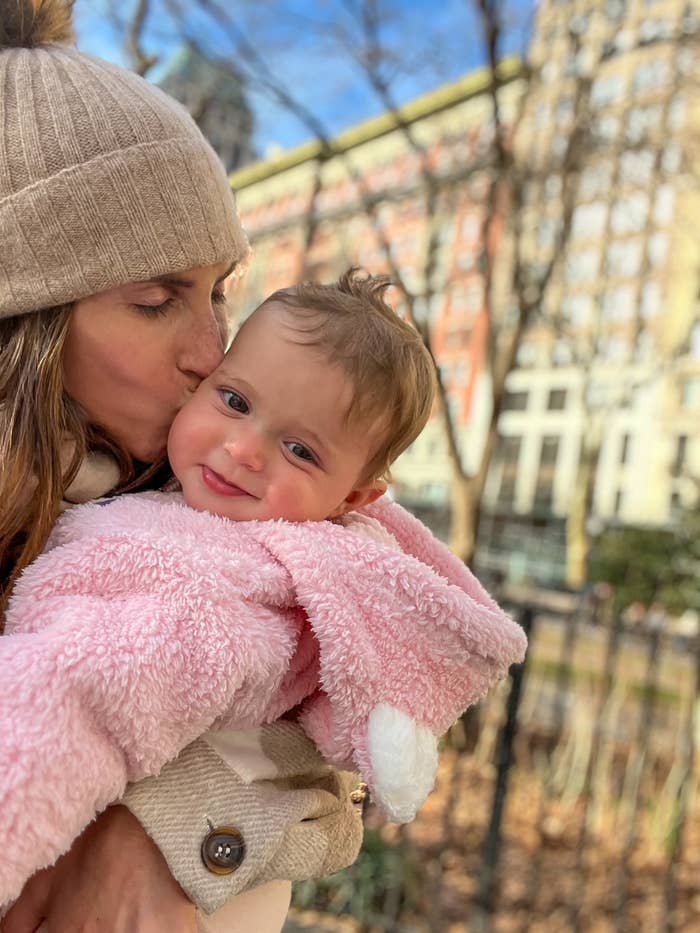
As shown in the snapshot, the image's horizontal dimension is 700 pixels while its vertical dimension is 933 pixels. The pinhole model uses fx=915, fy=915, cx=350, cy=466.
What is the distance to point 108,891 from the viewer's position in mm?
1077

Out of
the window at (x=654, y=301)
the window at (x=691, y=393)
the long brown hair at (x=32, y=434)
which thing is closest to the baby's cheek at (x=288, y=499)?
the long brown hair at (x=32, y=434)

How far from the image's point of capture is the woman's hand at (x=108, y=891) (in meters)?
1.07

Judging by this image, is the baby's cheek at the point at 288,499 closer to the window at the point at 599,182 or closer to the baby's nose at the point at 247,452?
the baby's nose at the point at 247,452

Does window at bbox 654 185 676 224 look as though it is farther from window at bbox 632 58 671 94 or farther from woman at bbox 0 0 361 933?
woman at bbox 0 0 361 933

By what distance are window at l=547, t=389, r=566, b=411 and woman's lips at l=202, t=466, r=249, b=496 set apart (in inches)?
1511

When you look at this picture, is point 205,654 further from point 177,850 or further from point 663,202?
point 663,202

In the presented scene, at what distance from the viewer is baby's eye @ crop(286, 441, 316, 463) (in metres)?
1.31

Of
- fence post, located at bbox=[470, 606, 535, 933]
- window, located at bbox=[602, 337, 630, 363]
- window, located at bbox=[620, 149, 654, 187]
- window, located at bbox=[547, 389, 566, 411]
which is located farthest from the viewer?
window, located at bbox=[547, 389, 566, 411]

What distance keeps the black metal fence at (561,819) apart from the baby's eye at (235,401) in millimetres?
2755

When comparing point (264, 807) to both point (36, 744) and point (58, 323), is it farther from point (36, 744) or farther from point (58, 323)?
point (58, 323)

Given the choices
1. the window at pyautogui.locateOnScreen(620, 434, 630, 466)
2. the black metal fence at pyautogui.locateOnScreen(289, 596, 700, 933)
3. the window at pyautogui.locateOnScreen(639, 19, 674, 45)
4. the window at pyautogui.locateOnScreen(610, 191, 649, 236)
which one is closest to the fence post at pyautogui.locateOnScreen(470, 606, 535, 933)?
the black metal fence at pyautogui.locateOnScreen(289, 596, 700, 933)

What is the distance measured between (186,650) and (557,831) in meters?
5.27

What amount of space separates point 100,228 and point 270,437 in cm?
37

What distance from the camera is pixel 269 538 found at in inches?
47.3
